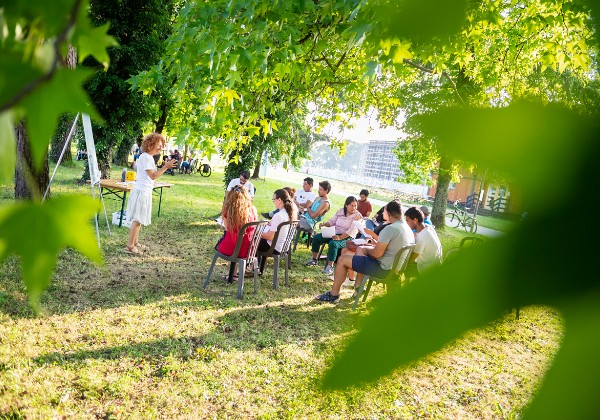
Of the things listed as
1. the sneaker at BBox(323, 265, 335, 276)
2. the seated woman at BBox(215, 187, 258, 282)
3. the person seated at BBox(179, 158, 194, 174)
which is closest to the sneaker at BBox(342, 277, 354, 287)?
the sneaker at BBox(323, 265, 335, 276)

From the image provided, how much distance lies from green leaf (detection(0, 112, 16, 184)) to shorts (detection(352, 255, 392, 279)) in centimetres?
499

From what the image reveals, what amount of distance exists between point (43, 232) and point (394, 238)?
496cm

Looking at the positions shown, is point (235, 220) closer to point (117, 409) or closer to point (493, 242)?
point (117, 409)

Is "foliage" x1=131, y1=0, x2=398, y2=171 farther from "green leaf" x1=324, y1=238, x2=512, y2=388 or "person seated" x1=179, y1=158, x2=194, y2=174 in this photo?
"person seated" x1=179, y1=158, x2=194, y2=174

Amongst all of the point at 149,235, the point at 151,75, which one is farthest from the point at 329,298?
the point at 149,235

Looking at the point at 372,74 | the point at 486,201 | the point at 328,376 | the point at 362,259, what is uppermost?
the point at 372,74

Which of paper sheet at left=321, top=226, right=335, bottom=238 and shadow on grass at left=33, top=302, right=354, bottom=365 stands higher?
paper sheet at left=321, top=226, right=335, bottom=238

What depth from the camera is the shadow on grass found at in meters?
3.56

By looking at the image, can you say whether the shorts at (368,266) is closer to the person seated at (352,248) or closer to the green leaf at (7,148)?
the person seated at (352,248)

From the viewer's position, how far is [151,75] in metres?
3.72

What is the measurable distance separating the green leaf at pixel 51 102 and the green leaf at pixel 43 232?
0.04 meters

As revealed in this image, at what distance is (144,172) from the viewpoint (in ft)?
20.6

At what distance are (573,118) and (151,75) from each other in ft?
13.3

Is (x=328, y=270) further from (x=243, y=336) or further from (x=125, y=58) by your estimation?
(x=125, y=58)
